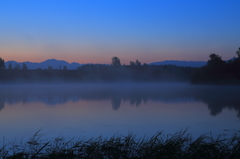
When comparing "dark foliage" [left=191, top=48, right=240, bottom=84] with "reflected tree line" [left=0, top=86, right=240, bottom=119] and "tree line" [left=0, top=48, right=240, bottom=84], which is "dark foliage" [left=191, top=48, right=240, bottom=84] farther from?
"reflected tree line" [left=0, top=86, right=240, bottom=119]

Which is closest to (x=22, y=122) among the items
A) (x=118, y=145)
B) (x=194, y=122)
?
(x=118, y=145)

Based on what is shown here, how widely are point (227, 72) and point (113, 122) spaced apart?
65.7ft

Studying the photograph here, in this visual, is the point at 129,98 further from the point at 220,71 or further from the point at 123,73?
the point at 123,73

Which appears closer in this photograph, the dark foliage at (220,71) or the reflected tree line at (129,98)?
the reflected tree line at (129,98)

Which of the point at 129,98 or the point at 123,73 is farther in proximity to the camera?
the point at 123,73

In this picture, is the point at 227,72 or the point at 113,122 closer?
the point at 113,122

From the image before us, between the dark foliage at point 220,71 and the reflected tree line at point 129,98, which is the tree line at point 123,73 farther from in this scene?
the reflected tree line at point 129,98

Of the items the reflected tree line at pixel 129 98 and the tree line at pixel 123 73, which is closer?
the reflected tree line at pixel 129 98

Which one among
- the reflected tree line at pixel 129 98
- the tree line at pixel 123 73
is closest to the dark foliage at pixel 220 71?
the tree line at pixel 123 73

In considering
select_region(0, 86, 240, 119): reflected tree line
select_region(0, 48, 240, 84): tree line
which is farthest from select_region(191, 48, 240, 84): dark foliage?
select_region(0, 86, 240, 119): reflected tree line

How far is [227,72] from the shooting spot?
75.1ft

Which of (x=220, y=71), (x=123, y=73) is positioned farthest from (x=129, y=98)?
(x=123, y=73)

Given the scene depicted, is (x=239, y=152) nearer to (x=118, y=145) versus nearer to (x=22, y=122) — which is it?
(x=118, y=145)

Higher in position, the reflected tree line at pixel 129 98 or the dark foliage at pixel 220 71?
the dark foliage at pixel 220 71
